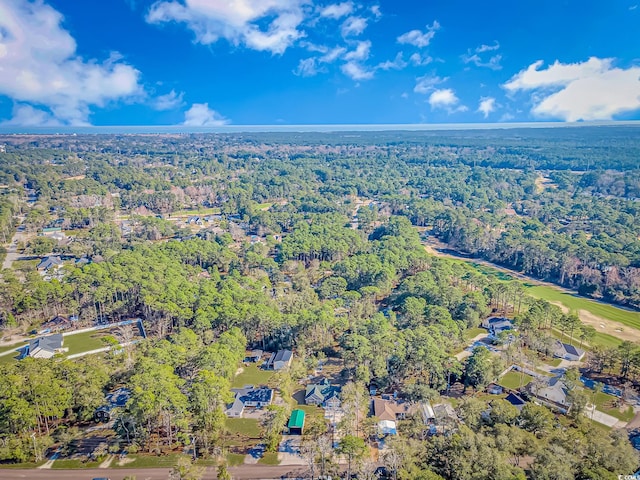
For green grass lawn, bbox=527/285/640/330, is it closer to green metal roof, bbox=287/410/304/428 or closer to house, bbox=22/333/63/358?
green metal roof, bbox=287/410/304/428

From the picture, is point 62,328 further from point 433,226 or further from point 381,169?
point 381,169

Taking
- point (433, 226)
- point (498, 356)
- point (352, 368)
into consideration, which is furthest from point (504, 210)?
point (352, 368)

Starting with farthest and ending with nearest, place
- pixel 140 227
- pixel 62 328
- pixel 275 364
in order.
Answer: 1. pixel 140 227
2. pixel 62 328
3. pixel 275 364

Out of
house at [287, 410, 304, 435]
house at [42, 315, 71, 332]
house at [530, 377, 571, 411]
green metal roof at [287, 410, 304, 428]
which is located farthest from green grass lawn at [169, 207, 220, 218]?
house at [530, 377, 571, 411]

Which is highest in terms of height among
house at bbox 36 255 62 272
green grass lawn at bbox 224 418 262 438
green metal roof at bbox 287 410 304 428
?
house at bbox 36 255 62 272

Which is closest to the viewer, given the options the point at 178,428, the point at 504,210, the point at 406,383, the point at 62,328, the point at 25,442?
the point at 25,442

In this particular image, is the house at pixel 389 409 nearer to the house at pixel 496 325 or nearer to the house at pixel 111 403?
the house at pixel 496 325

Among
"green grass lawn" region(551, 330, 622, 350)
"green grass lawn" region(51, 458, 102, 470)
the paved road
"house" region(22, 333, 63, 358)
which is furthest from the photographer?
"green grass lawn" region(551, 330, 622, 350)
